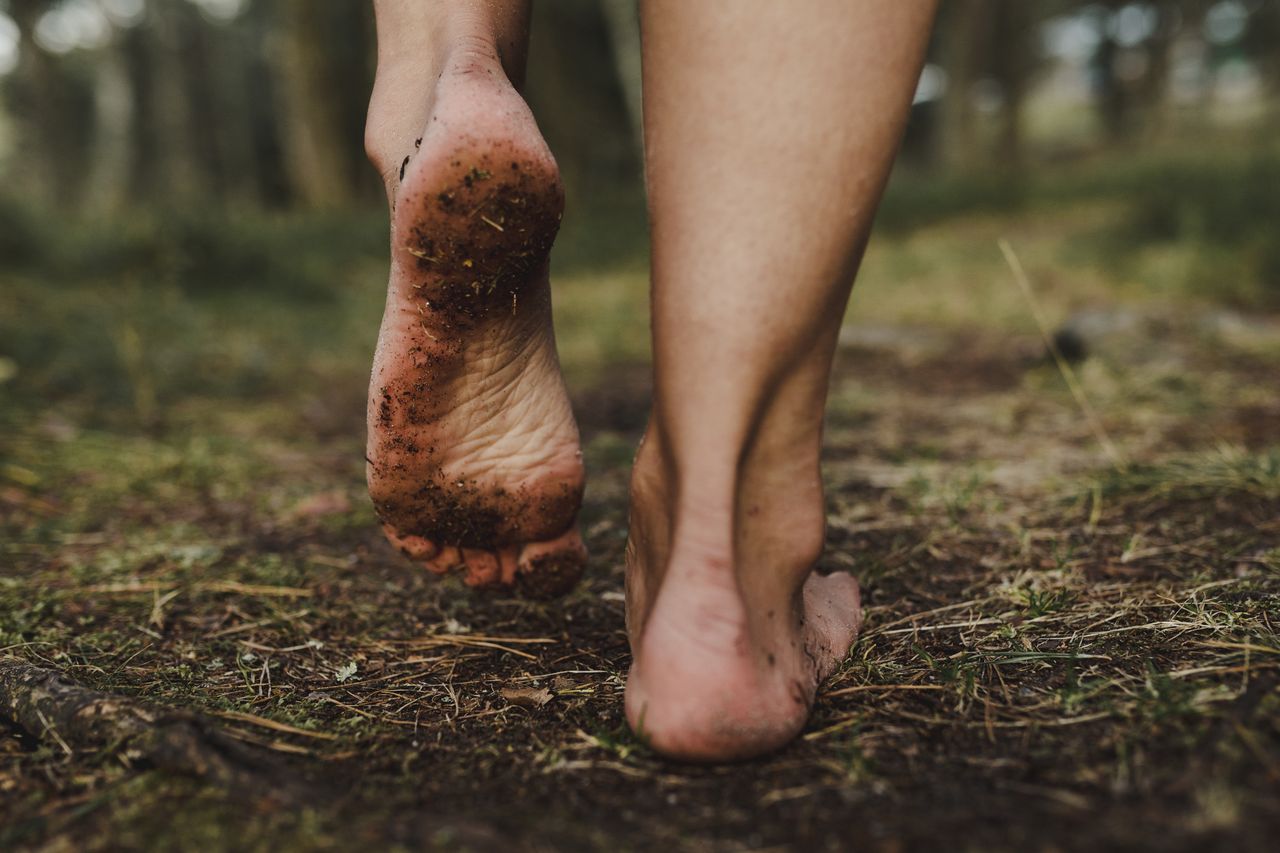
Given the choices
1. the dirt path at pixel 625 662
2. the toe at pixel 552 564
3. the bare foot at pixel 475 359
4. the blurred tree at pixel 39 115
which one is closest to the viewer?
the dirt path at pixel 625 662

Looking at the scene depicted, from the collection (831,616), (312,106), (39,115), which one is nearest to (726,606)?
(831,616)

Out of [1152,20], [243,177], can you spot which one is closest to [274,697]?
[243,177]

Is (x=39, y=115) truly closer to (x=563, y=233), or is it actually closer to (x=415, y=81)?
(x=563, y=233)

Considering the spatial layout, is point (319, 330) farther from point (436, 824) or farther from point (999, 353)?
point (436, 824)

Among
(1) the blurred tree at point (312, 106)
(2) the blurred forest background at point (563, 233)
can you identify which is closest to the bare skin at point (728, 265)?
(2) the blurred forest background at point (563, 233)

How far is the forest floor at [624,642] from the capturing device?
0.69 m

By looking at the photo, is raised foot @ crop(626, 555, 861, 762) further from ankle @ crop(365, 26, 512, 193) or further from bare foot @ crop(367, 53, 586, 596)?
ankle @ crop(365, 26, 512, 193)

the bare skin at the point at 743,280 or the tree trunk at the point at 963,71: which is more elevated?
the tree trunk at the point at 963,71

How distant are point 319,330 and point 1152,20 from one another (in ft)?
59.9

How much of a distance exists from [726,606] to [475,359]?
48 centimetres

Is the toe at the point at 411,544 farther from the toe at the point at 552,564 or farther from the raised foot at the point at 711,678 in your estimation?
the raised foot at the point at 711,678

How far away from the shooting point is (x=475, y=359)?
3.65 feet

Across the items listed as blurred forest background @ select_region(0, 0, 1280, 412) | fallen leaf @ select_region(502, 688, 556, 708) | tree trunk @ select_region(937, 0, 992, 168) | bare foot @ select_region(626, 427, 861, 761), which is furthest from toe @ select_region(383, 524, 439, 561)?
tree trunk @ select_region(937, 0, 992, 168)

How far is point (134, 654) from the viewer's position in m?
1.05
